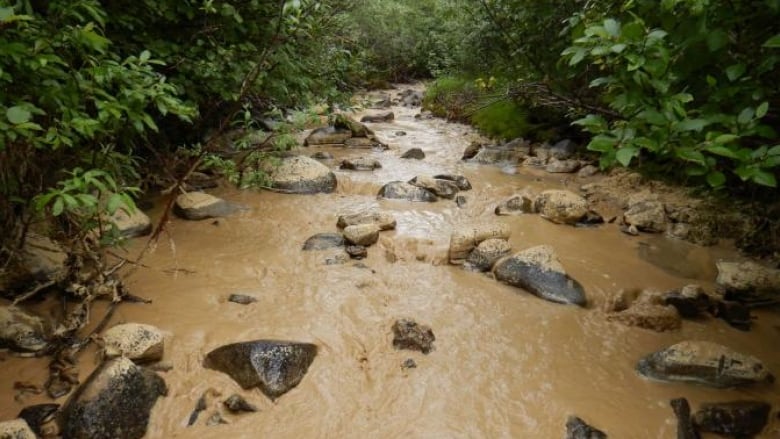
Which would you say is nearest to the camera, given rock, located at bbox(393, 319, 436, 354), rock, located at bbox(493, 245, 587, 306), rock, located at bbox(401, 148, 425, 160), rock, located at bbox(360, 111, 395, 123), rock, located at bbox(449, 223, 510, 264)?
rock, located at bbox(393, 319, 436, 354)

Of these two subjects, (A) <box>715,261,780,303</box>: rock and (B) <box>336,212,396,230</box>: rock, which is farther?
(B) <box>336,212,396,230</box>: rock

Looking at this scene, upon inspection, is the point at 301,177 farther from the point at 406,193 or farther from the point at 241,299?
the point at 241,299

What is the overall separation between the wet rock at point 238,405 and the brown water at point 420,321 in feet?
0.16

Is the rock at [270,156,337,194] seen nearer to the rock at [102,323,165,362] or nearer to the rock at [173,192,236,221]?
the rock at [173,192,236,221]

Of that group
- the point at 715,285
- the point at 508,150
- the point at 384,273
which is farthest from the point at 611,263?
the point at 508,150

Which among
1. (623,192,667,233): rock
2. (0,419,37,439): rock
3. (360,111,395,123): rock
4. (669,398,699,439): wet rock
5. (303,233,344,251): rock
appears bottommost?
(360,111,395,123): rock

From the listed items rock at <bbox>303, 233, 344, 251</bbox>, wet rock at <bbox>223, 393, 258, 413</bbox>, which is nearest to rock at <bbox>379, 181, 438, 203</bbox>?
rock at <bbox>303, 233, 344, 251</bbox>

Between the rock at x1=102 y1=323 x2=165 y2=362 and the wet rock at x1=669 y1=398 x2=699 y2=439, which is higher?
the rock at x1=102 y1=323 x2=165 y2=362

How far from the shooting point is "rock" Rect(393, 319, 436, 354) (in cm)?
392

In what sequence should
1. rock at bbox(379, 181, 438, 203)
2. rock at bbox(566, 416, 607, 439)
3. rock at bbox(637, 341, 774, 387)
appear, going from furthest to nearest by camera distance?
rock at bbox(379, 181, 438, 203), rock at bbox(637, 341, 774, 387), rock at bbox(566, 416, 607, 439)

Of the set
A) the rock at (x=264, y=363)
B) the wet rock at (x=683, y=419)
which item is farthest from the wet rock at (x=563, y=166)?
the rock at (x=264, y=363)

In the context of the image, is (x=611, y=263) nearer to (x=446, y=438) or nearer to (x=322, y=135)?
(x=446, y=438)

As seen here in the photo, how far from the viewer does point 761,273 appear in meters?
4.70

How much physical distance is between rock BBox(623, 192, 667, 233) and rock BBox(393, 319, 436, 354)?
13.4 feet
